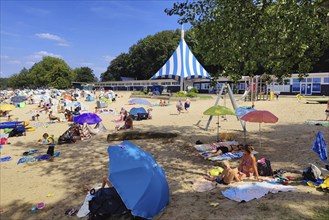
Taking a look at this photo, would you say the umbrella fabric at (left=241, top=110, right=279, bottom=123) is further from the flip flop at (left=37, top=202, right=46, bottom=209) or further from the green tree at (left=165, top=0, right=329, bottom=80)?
the flip flop at (left=37, top=202, right=46, bottom=209)

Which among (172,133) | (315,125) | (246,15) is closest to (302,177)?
(246,15)

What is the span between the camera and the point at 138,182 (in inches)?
187

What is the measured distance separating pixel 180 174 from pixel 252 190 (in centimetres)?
242

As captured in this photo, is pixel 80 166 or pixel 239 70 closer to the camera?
pixel 239 70

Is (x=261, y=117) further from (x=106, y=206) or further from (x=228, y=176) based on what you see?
(x=106, y=206)

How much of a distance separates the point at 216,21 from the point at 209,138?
18.9 ft

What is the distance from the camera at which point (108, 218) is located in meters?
5.00

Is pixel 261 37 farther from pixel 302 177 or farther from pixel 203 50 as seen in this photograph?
pixel 302 177

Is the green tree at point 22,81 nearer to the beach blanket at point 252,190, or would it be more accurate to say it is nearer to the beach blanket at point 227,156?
the beach blanket at point 227,156

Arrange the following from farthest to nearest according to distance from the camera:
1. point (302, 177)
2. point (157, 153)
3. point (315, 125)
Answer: point (315, 125) → point (157, 153) → point (302, 177)

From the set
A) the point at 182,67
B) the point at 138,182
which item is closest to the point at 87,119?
the point at 138,182

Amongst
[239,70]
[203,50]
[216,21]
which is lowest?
[239,70]

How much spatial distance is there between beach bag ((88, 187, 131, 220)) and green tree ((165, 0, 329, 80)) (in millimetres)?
4464

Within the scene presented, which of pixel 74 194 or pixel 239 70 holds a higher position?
pixel 239 70
